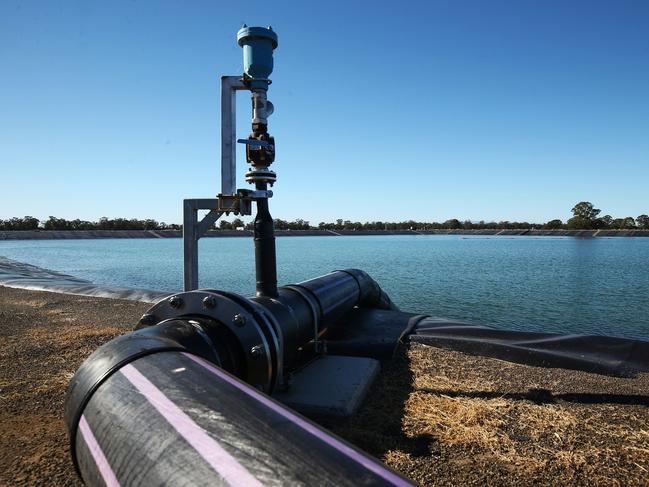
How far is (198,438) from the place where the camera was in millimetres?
1517

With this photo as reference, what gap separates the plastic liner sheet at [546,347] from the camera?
220 inches

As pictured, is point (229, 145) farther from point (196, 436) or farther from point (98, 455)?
point (196, 436)

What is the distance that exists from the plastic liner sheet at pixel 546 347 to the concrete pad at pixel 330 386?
1923 millimetres

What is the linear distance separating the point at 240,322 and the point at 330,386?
4.80 ft

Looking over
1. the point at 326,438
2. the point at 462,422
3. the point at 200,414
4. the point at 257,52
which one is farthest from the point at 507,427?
the point at 257,52

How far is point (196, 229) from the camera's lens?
231 inches

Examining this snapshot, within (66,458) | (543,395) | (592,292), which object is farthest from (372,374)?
(592,292)

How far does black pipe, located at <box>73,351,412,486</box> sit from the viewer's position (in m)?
1.32

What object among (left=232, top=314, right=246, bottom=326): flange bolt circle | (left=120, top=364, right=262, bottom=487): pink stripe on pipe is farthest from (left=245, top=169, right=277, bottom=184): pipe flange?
(left=120, top=364, right=262, bottom=487): pink stripe on pipe

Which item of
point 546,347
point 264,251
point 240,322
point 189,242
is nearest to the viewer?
point 240,322

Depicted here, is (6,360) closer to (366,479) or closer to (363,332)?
(363,332)

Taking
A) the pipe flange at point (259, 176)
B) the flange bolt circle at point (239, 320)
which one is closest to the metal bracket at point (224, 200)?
the pipe flange at point (259, 176)

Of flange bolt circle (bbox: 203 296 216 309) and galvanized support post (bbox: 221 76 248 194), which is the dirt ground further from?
galvanized support post (bbox: 221 76 248 194)

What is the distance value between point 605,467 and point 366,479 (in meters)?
2.67
